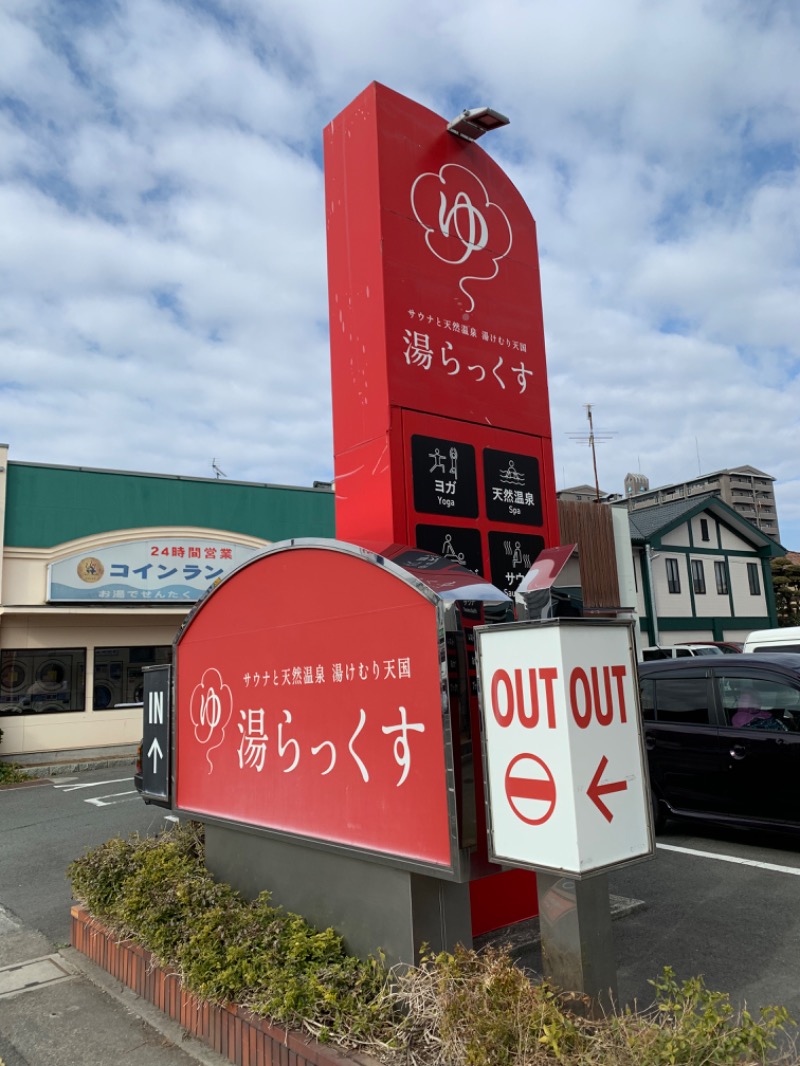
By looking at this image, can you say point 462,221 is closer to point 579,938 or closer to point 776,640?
point 579,938

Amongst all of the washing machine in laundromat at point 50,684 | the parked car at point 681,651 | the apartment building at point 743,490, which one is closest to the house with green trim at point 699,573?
the parked car at point 681,651

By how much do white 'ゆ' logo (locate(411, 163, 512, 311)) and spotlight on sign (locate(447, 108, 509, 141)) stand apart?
0.24m

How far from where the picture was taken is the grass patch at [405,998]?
2.81m

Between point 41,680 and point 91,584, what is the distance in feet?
6.92

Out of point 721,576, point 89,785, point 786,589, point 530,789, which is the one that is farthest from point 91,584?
point 786,589

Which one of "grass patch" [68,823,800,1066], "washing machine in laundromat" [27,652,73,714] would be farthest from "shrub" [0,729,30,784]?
"grass patch" [68,823,800,1066]

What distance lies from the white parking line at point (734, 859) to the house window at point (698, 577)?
26.4m

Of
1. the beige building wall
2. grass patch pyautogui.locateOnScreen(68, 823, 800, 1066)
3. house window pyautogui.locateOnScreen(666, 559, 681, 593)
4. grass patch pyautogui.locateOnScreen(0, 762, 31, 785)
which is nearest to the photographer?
grass patch pyautogui.locateOnScreen(68, 823, 800, 1066)

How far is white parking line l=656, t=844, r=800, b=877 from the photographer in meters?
6.48

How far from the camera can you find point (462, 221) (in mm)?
5785

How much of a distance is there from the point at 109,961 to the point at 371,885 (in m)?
2.20

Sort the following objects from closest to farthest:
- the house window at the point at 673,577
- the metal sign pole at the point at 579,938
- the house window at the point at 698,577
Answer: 1. the metal sign pole at the point at 579,938
2. the house window at the point at 673,577
3. the house window at the point at 698,577

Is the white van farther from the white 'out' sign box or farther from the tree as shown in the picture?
the tree

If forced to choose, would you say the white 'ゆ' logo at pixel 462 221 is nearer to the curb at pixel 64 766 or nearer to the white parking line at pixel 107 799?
the white parking line at pixel 107 799
